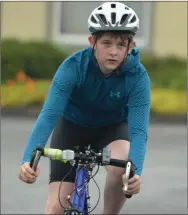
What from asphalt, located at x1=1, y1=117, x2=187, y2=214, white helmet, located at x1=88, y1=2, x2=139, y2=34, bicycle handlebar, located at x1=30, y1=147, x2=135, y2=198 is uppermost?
white helmet, located at x1=88, y1=2, x2=139, y2=34

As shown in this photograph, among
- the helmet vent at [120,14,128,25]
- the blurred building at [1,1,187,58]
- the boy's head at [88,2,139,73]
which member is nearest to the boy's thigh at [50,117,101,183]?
the boy's head at [88,2,139,73]

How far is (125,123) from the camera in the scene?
482 centimetres

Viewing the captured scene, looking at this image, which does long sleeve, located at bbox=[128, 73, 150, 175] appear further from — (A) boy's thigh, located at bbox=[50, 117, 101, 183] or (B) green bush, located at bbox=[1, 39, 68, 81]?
(B) green bush, located at bbox=[1, 39, 68, 81]

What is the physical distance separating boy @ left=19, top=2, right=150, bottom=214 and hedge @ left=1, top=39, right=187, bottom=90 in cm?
1322

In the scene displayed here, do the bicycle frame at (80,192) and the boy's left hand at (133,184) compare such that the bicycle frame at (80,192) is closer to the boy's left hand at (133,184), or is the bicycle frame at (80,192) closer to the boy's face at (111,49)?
the boy's left hand at (133,184)

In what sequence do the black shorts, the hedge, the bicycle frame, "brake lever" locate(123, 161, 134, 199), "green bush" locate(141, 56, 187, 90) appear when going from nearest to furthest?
"brake lever" locate(123, 161, 134, 199) → the bicycle frame → the black shorts → "green bush" locate(141, 56, 187, 90) → the hedge

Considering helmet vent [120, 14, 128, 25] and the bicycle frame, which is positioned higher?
helmet vent [120, 14, 128, 25]

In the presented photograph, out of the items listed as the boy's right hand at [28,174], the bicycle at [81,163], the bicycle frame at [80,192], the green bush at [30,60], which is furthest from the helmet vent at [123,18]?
the green bush at [30,60]

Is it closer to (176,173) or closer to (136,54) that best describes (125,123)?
(136,54)

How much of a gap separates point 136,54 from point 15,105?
480 inches

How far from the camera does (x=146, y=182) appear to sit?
9.10m

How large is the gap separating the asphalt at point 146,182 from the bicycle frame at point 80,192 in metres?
3.33

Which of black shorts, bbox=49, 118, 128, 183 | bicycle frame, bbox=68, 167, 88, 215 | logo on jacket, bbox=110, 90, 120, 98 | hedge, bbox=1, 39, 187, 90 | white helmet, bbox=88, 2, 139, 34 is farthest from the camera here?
hedge, bbox=1, 39, 187, 90

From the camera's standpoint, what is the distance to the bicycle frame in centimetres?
396
